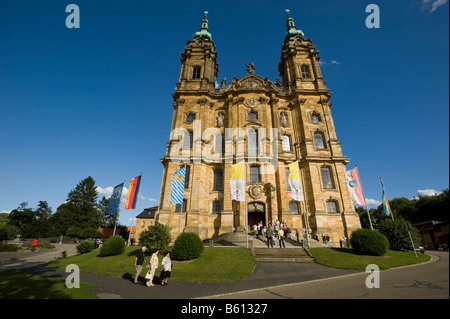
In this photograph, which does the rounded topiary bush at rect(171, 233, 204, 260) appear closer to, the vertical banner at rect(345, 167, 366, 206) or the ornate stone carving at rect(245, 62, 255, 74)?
the vertical banner at rect(345, 167, 366, 206)

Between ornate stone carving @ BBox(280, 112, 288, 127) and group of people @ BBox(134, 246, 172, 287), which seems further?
ornate stone carving @ BBox(280, 112, 288, 127)

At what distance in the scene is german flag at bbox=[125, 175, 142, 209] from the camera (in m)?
23.4

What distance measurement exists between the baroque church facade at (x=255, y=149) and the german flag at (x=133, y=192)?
4.54 m

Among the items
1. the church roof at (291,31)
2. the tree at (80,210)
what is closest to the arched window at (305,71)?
the church roof at (291,31)

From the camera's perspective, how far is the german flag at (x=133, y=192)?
23384 mm

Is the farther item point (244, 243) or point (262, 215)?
point (262, 215)

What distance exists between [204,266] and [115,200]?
48.2 ft

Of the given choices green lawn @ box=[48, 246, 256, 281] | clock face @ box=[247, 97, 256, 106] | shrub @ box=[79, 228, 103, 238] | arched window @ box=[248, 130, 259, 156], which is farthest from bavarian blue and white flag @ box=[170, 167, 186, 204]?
shrub @ box=[79, 228, 103, 238]

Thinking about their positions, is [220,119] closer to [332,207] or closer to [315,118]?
[315,118]

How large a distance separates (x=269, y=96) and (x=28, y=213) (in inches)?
2887

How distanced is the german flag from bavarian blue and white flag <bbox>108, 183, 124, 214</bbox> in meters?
0.95
